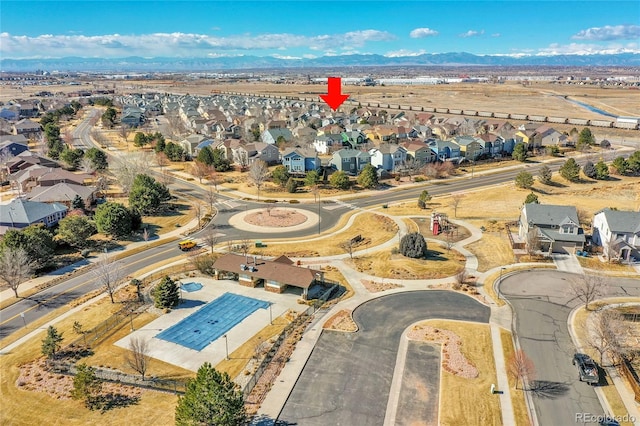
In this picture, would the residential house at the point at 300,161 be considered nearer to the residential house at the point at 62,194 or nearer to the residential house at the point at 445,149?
the residential house at the point at 445,149

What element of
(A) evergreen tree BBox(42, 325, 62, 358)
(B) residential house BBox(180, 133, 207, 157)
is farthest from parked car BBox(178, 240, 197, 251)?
(B) residential house BBox(180, 133, 207, 157)

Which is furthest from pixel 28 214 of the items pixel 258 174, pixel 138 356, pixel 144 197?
pixel 138 356

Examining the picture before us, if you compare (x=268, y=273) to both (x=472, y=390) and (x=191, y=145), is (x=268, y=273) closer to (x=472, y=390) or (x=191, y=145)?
(x=472, y=390)

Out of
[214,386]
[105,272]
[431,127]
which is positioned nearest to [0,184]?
[105,272]

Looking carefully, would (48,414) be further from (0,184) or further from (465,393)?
(0,184)

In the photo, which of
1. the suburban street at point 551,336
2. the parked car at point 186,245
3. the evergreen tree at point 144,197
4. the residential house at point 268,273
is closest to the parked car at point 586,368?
the suburban street at point 551,336

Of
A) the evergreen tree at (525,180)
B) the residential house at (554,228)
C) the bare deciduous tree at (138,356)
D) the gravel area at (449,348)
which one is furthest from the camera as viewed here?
the evergreen tree at (525,180)
